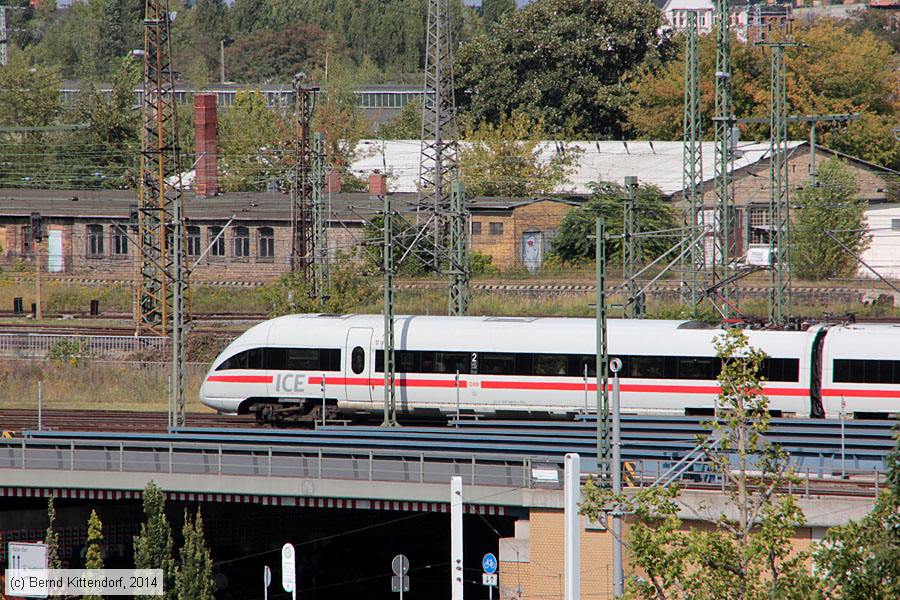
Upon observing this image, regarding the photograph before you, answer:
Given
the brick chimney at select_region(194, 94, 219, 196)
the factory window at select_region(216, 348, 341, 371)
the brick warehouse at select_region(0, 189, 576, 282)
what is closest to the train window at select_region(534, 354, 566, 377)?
the factory window at select_region(216, 348, 341, 371)

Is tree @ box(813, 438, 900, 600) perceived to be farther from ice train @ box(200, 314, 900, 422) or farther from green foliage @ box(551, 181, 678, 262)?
green foliage @ box(551, 181, 678, 262)

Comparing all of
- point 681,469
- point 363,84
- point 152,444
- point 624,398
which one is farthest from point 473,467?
point 363,84

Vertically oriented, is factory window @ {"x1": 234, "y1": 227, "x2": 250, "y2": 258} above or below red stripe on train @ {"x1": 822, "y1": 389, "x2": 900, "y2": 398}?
above

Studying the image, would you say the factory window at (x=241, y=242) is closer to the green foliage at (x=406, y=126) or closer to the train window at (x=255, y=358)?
the train window at (x=255, y=358)

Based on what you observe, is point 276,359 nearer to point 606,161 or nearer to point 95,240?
point 95,240

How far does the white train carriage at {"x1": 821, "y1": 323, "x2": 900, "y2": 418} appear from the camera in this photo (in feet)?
111

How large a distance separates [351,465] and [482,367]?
8479mm

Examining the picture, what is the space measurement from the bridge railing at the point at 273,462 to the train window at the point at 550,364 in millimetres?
6766

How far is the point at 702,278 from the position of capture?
4791 centimetres

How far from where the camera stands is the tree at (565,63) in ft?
326

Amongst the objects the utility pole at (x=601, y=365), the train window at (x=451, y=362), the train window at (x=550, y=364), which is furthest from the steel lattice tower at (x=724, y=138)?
the utility pole at (x=601, y=365)

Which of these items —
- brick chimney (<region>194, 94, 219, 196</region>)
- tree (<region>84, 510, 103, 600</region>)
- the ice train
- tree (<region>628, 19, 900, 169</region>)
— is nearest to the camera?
tree (<region>84, 510, 103, 600</region>)

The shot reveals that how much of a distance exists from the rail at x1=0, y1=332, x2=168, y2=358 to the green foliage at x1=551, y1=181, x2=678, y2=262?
24.0 m

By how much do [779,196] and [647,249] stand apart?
23553 millimetres
